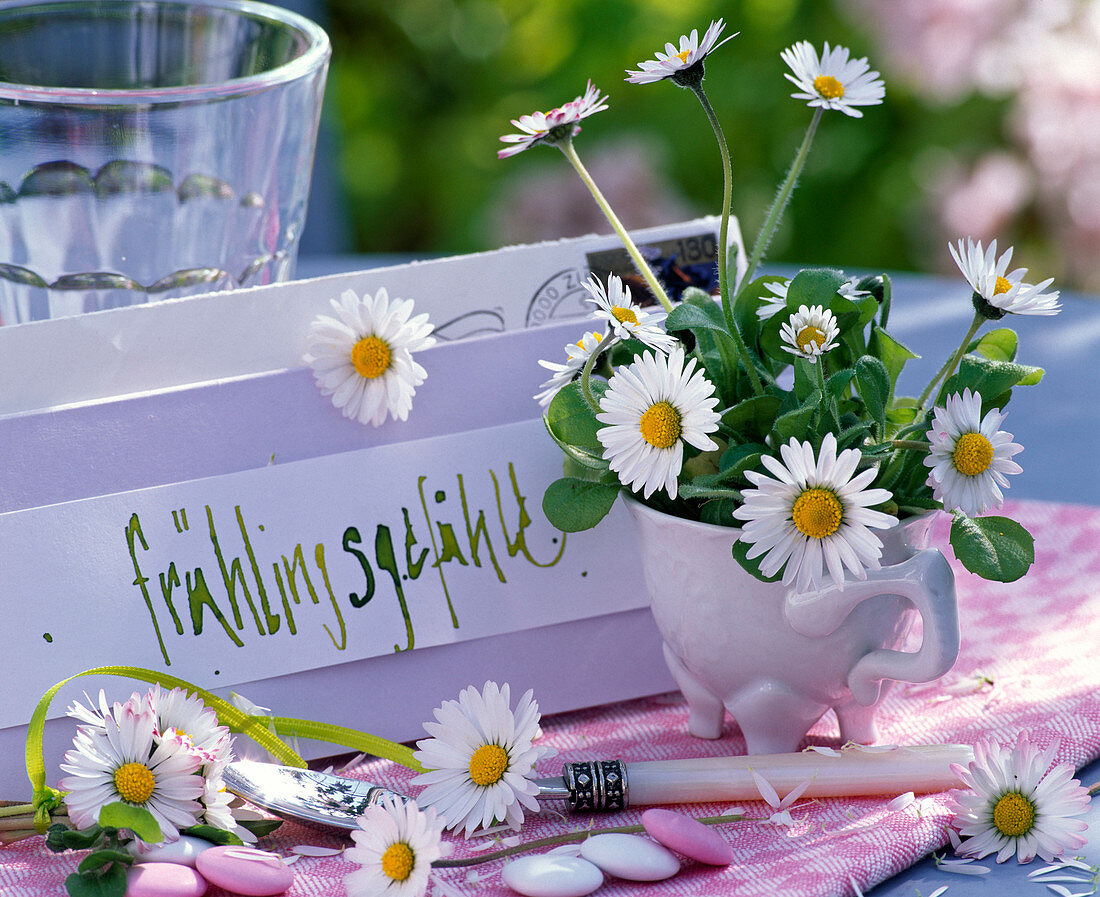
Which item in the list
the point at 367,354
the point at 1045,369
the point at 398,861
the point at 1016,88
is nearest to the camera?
the point at 398,861

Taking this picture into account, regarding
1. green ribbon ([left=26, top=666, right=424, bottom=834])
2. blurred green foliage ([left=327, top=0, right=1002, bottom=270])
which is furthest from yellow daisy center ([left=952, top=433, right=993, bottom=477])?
blurred green foliage ([left=327, top=0, right=1002, bottom=270])

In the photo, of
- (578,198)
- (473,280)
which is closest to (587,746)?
(473,280)

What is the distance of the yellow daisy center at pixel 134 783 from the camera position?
37 centimetres

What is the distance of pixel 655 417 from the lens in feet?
1.22

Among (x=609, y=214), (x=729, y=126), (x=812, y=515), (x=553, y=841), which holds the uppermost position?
(x=729, y=126)

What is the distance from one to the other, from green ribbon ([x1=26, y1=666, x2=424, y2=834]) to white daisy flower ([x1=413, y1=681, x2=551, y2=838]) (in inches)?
1.2

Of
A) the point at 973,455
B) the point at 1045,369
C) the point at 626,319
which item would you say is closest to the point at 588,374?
the point at 626,319

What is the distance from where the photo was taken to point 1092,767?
1.40 feet

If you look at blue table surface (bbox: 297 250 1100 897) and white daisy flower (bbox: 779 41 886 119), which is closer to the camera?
white daisy flower (bbox: 779 41 886 119)

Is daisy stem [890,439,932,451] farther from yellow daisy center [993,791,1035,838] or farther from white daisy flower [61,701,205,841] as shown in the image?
white daisy flower [61,701,205,841]

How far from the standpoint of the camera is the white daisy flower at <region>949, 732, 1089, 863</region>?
37cm

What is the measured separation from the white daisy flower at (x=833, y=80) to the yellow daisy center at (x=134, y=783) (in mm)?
316

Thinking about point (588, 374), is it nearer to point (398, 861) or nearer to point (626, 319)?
point (626, 319)

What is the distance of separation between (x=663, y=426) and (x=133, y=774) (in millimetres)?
201
